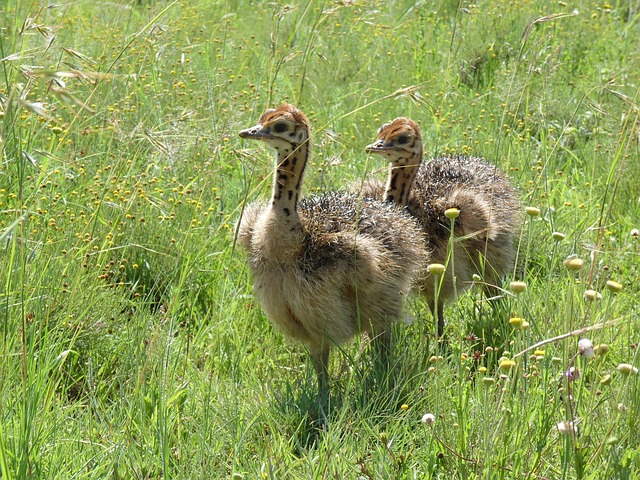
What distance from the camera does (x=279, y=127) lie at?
4.61m

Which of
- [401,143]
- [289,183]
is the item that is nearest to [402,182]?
[401,143]

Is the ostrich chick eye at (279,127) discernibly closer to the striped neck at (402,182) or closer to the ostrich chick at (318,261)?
the ostrich chick at (318,261)

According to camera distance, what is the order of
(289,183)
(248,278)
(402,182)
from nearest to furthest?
1. (289,183)
2. (402,182)
3. (248,278)

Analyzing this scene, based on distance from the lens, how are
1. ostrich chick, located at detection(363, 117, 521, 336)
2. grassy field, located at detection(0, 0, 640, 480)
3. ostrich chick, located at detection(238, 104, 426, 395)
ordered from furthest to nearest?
ostrich chick, located at detection(363, 117, 521, 336) < ostrich chick, located at detection(238, 104, 426, 395) < grassy field, located at detection(0, 0, 640, 480)

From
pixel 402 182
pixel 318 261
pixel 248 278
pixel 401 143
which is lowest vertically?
pixel 248 278

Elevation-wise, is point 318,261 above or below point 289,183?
below

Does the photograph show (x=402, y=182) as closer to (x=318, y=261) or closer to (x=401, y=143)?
(x=401, y=143)

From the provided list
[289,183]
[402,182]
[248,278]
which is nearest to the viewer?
[289,183]


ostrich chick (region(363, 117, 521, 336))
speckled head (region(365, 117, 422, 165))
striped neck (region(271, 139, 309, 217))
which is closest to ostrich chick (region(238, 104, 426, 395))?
striped neck (region(271, 139, 309, 217))

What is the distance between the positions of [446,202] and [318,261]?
1.01 metres

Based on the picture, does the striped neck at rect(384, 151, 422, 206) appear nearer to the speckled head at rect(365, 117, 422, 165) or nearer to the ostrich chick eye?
the speckled head at rect(365, 117, 422, 165)

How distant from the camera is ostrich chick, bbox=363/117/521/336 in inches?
206

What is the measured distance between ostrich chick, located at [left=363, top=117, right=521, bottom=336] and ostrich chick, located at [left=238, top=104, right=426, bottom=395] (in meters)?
0.40

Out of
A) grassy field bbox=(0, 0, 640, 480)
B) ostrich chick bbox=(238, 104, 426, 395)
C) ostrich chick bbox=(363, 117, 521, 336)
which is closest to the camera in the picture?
grassy field bbox=(0, 0, 640, 480)
